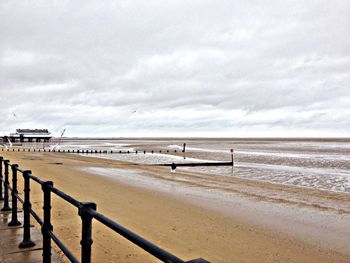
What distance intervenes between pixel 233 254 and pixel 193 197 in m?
6.10

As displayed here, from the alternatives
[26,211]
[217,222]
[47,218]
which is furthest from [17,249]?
→ [217,222]

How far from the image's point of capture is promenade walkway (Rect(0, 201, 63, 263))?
14.3 ft

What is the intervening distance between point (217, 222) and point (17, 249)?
5.08 m

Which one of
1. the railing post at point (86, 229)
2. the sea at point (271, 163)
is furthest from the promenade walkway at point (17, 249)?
the sea at point (271, 163)

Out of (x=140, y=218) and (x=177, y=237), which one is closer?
(x=177, y=237)

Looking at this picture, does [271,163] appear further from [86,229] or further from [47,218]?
[86,229]

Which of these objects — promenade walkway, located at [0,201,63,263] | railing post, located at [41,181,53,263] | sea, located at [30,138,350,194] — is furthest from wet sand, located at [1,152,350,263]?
sea, located at [30,138,350,194]

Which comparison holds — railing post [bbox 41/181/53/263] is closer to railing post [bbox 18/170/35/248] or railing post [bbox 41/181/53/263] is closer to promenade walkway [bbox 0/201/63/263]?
promenade walkway [bbox 0/201/63/263]

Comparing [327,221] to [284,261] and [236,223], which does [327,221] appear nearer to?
[236,223]

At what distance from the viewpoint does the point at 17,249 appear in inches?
185

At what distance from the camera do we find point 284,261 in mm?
5898

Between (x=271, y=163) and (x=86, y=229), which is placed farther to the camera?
(x=271, y=163)

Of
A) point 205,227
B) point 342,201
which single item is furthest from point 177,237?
point 342,201

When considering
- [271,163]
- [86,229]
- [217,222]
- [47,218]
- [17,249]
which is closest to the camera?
[86,229]
